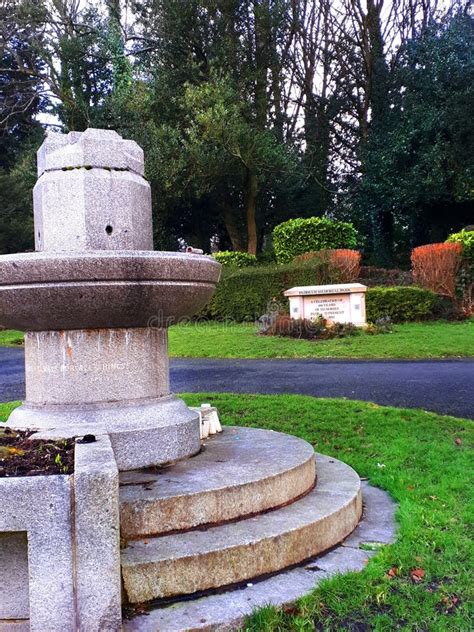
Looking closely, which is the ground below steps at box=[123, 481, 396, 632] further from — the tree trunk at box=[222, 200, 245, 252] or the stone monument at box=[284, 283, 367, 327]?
the tree trunk at box=[222, 200, 245, 252]

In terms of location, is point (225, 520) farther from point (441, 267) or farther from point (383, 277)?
point (383, 277)

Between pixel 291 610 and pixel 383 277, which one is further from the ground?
pixel 383 277

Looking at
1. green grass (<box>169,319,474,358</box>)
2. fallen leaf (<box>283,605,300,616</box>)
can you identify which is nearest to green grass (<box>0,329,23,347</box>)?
green grass (<box>169,319,474,358</box>)

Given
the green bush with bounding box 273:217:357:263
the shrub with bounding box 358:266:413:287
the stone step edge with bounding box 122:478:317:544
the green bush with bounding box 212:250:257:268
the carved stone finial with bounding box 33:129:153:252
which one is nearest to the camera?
the stone step edge with bounding box 122:478:317:544

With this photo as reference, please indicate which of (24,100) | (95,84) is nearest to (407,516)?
(95,84)

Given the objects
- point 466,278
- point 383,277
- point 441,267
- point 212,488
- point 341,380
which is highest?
point 441,267

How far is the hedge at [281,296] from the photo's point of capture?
1507 cm

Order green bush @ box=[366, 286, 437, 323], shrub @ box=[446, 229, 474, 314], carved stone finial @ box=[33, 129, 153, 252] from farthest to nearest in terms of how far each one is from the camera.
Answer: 1. shrub @ box=[446, 229, 474, 314]
2. green bush @ box=[366, 286, 437, 323]
3. carved stone finial @ box=[33, 129, 153, 252]

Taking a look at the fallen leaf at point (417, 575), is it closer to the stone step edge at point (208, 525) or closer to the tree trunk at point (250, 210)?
the stone step edge at point (208, 525)

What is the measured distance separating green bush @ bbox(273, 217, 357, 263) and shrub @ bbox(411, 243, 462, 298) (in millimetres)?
4398

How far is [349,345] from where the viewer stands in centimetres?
1206

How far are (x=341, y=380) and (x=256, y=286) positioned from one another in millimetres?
9147

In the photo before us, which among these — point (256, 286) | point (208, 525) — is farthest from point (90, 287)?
point (256, 286)

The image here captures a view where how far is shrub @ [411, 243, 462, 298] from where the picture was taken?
50.7 feet
